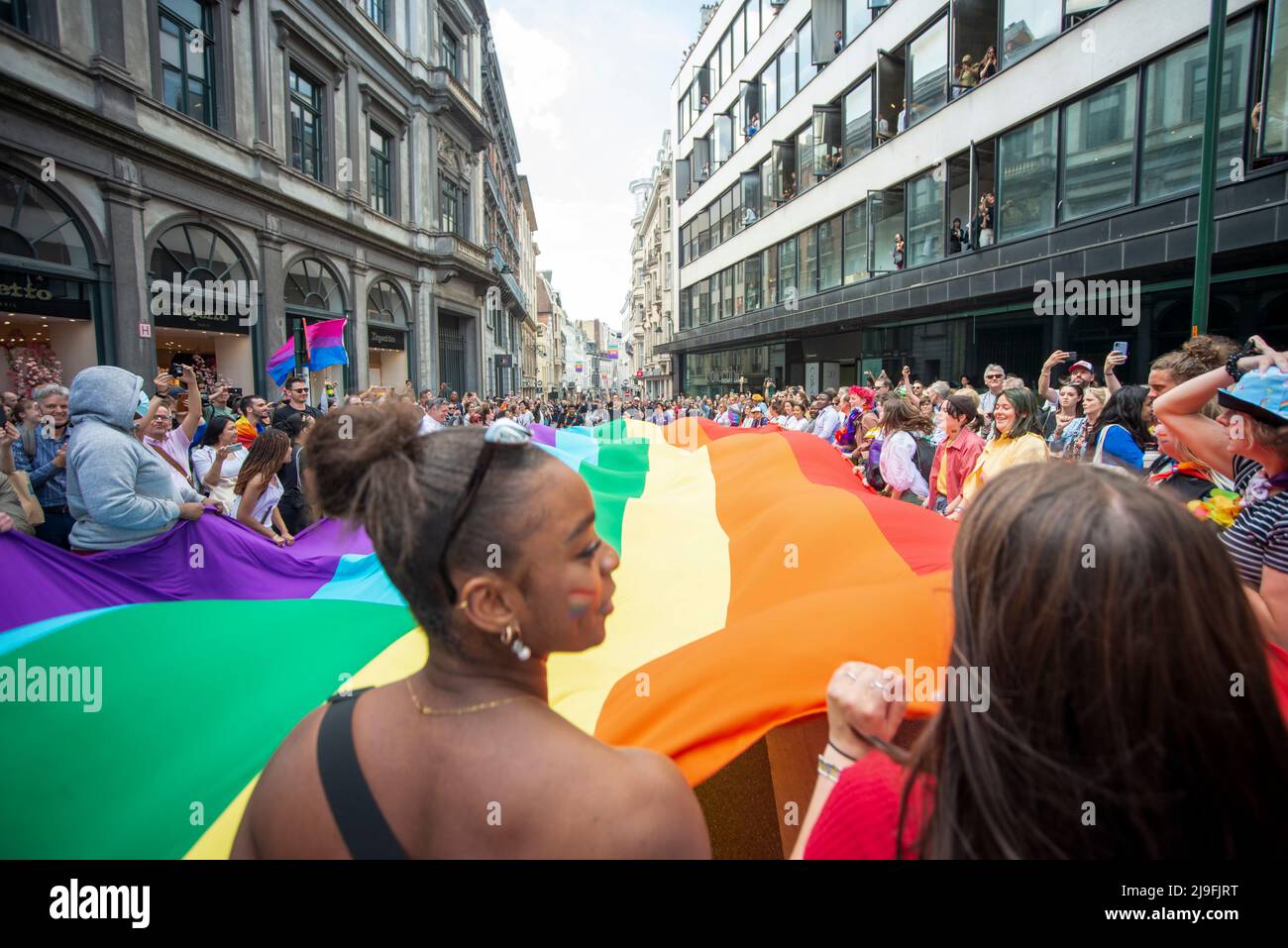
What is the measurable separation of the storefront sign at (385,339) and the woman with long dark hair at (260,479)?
61.5 feet

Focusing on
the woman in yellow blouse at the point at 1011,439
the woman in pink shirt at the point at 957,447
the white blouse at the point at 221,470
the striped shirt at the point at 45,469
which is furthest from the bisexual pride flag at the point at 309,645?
the striped shirt at the point at 45,469

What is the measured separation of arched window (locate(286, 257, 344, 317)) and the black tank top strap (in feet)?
66.6

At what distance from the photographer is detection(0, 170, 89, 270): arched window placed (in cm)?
1104

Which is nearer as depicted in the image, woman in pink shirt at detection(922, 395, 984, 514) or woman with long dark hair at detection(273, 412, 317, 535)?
woman in pink shirt at detection(922, 395, 984, 514)

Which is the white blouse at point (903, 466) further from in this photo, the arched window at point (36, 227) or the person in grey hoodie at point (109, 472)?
the arched window at point (36, 227)

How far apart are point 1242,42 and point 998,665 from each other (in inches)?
497

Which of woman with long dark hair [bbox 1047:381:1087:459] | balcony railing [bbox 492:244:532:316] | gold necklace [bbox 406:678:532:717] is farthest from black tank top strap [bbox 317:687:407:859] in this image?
balcony railing [bbox 492:244:532:316]

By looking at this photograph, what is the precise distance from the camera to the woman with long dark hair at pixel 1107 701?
3.21 feet

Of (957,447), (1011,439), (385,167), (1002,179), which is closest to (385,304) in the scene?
(385,167)

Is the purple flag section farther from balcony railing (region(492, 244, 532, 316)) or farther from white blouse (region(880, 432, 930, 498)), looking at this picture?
balcony railing (region(492, 244, 532, 316))

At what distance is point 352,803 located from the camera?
117 centimetres

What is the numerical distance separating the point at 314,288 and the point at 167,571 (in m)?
18.1

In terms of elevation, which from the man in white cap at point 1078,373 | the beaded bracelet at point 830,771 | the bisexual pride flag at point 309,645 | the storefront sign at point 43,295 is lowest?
the bisexual pride flag at point 309,645
